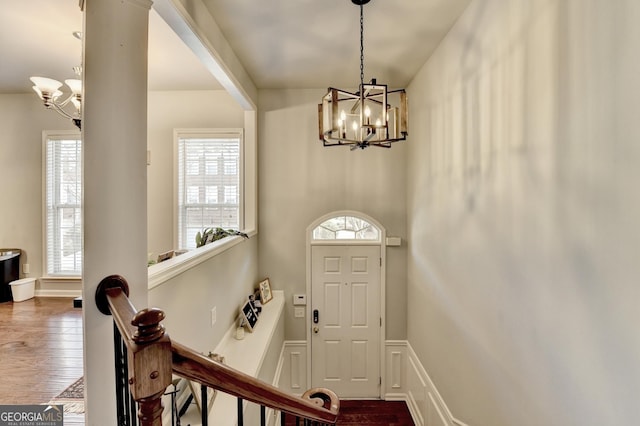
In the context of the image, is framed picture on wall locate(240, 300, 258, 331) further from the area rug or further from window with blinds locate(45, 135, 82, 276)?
window with blinds locate(45, 135, 82, 276)

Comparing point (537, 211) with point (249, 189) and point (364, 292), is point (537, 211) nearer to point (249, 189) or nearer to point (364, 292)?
point (364, 292)

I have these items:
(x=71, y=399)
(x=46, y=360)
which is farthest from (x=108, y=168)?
(x=46, y=360)

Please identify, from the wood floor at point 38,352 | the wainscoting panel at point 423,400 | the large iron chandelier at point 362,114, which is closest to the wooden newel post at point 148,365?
the large iron chandelier at point 362,114

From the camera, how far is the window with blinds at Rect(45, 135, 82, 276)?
13.3 feet

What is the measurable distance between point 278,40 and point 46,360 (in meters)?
3.16

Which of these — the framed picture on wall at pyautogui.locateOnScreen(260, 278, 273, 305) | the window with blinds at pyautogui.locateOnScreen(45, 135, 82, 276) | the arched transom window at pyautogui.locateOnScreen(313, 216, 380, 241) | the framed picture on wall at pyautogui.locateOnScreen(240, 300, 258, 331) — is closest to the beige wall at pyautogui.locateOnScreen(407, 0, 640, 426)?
the arched transom window at pyautogui.locateOnScreen(313, 216, 380, 241)

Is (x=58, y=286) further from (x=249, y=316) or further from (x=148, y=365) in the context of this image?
(x=148, y=365)

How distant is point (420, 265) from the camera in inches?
130

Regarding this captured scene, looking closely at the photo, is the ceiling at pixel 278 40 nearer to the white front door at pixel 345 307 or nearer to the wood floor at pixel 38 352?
the white front door at pixel 345 307

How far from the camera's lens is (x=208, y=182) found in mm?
4016

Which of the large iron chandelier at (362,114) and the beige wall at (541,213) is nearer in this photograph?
the beige wall at (541,213)

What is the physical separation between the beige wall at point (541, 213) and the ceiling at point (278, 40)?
430 mm

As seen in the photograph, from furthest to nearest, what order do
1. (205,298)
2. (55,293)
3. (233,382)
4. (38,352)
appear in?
1. (55,293)
2. (38,352)
3. (205,298)
4. (233,382)

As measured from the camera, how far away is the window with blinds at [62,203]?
4.05 m
